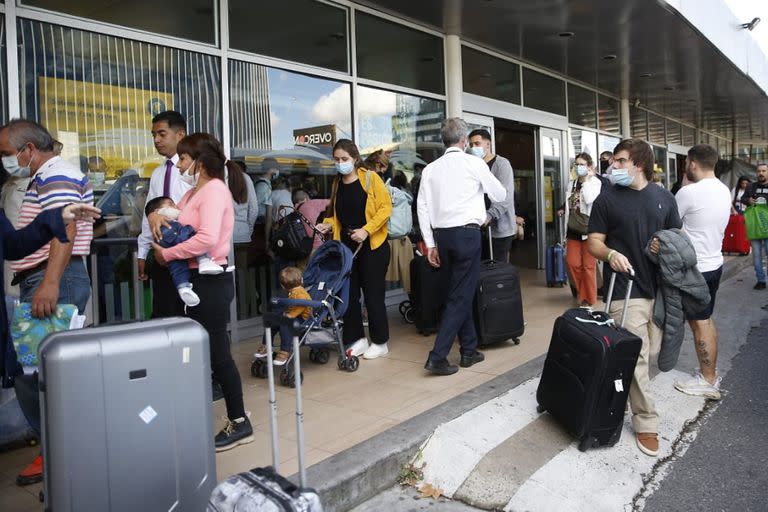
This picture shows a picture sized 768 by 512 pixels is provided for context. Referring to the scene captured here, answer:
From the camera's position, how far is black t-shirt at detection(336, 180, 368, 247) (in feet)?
18.3

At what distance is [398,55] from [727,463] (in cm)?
645

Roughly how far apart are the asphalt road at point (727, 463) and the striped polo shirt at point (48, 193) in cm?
340

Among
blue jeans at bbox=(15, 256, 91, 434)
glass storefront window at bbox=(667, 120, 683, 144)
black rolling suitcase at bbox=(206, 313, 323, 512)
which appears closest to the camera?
black rolling suitcase at bbox=(206, 313, 323, 512)

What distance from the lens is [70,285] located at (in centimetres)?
353

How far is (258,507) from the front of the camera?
224 centimetres

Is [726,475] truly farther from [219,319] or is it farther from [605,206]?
[219,319]

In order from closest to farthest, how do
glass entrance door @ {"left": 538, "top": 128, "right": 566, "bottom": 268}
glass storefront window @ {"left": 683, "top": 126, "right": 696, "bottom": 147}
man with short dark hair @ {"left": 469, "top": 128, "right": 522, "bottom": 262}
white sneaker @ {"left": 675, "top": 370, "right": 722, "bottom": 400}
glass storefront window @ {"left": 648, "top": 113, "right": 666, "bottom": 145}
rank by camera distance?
white sneaker @ {"left": 675, "top": 370, "right": 722, "bottom": 400}
man with short dark hair @ {"left": 469, "top": 128, "right": 522, "bottom": 262}
glass entrance door @ {"left": 538, "top": 128, "right": 566, "bottom": 268}
glass storefront window @ {"left": 648, "top": 113, "right": 666, "bottom": 145}
glass storefront window @ {"left": 683, "top": 126, "right": 696, "bottom": 147}

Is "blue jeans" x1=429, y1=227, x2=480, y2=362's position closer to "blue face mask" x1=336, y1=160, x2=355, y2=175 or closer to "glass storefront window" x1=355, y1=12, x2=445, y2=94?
"blue face mask" x1=336, y1=160, x2=355, y2=175

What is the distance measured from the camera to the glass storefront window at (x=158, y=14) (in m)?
5.38

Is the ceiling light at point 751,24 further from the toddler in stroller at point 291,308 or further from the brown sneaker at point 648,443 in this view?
the toddler in stroller at point 291,308

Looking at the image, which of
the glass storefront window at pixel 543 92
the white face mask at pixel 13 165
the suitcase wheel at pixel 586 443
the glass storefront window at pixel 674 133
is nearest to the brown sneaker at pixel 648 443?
the suitcase wheel at pixel 586 443

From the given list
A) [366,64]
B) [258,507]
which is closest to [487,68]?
[366,64]

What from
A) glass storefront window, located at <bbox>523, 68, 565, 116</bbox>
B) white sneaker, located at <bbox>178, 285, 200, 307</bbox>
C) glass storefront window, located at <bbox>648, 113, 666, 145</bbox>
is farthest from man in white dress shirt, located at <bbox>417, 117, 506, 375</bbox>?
glass storefront window, located at <bbox>648, 113, 666, 145</bbox>

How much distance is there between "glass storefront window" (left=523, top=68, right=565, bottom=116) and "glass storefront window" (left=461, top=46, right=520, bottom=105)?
1.17ft
